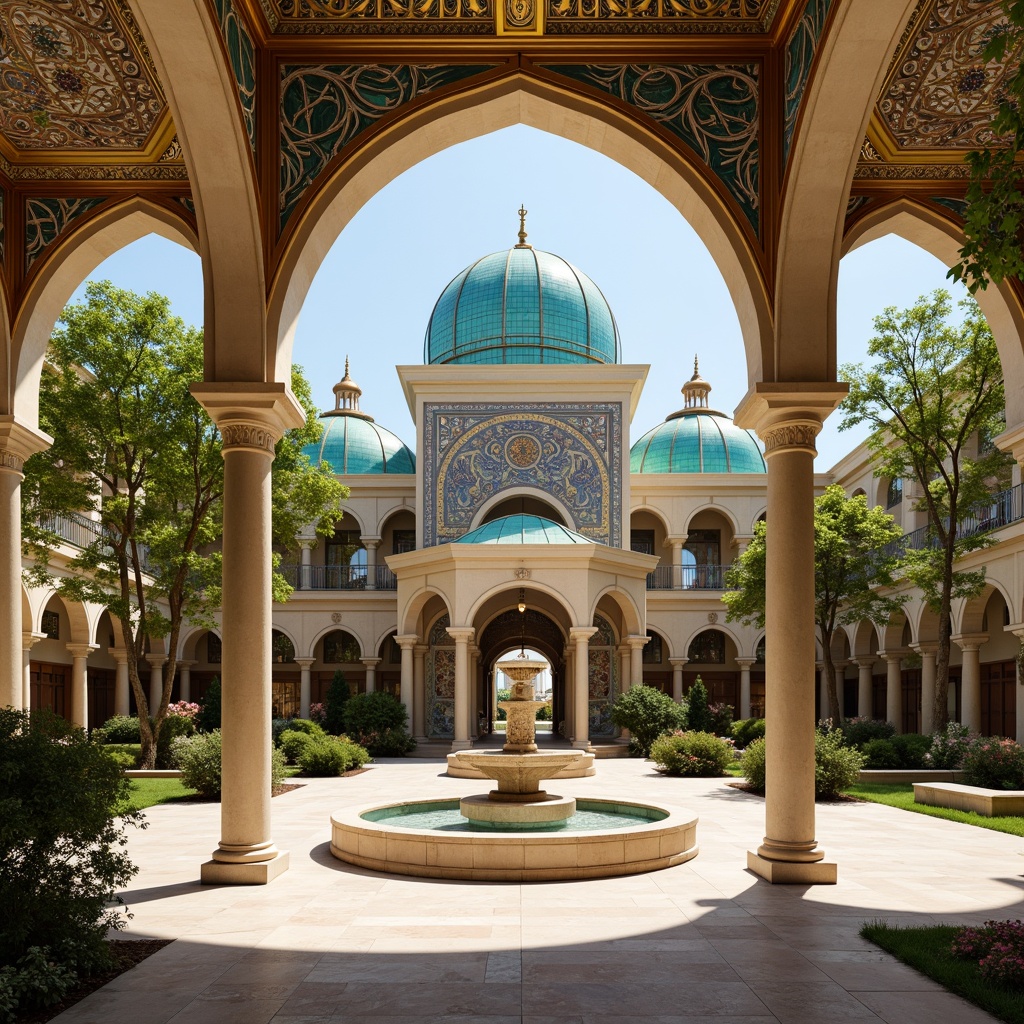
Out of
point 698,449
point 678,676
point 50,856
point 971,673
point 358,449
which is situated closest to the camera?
point 50,856

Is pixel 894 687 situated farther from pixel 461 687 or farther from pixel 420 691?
pixel 420 691

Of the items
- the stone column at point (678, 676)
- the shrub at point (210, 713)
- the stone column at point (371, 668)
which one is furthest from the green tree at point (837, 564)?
the stone column at point (371, 668)

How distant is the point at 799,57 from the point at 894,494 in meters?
26.9

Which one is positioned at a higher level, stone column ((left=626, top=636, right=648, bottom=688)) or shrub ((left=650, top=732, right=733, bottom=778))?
stone column ((left=626, top=636, right=648, bottom=688))

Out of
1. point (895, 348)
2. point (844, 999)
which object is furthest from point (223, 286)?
point (895, 348)

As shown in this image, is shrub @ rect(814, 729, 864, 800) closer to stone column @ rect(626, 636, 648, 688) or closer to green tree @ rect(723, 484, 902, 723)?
green tree @ rect(723, 484, 902, 723)

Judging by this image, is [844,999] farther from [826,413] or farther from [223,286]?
[223,286]

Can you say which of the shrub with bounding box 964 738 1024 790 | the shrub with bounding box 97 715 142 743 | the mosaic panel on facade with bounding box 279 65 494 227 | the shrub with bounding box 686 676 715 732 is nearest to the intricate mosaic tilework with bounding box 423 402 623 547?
the shrub with bounding box 686 676 715 732

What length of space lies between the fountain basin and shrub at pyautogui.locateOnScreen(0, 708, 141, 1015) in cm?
337

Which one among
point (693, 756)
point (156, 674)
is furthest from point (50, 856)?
point (156, 674)

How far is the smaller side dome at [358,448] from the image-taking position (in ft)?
130

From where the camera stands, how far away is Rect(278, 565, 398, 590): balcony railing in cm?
3603

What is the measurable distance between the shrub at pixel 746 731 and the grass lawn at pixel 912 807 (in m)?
6.66

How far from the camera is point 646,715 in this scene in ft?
86.1
